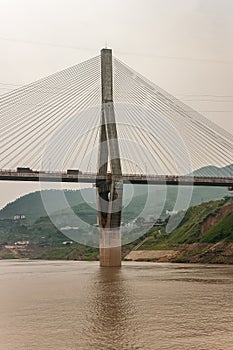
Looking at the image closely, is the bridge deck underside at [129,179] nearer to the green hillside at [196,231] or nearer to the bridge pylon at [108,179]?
the bridge pylon at [108,179]

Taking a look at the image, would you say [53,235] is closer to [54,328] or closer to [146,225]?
[146,225]

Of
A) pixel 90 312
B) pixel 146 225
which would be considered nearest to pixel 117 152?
pixel 90 312

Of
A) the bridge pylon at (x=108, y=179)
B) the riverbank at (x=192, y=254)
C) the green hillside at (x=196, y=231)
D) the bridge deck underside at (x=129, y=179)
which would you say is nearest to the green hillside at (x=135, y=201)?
the green hillside at (x=196, y=231)

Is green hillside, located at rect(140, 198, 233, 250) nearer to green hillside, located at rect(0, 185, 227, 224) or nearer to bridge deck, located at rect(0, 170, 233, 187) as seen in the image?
bridge deck, located at rect(0, 170, 233, 187)

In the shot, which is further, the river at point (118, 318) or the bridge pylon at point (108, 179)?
the bridge pylon at point (108, 179)

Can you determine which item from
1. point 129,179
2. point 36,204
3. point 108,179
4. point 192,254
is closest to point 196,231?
point 192,254

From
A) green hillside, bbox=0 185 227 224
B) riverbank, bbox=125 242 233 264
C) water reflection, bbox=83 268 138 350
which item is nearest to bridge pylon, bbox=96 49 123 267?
riverbank, bbox=125 242 233 264
